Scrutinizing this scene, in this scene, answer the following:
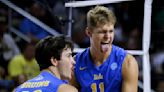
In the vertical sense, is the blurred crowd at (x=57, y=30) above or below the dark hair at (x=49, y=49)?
below

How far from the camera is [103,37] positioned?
15.2ft

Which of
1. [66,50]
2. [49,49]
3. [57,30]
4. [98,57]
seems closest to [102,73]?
[98,57]

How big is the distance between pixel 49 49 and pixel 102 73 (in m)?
1.15

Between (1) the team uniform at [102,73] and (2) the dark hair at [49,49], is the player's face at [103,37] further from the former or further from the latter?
(2) the dark hair at [49,49]

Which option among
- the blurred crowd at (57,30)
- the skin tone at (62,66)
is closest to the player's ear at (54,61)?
the skin tone at (62,66)

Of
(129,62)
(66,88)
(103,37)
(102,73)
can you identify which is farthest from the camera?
(102,73)

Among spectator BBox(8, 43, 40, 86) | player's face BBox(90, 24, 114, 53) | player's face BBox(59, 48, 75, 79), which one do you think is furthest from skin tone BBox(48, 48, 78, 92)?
spectator BBox(8, 43, 40, 86)

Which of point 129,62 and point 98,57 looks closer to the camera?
point 129,62

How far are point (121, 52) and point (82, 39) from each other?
382 cm

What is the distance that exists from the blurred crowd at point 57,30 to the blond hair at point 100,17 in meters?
3.01

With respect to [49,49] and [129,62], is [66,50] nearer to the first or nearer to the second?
[49,49]

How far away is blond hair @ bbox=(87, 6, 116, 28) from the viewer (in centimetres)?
465

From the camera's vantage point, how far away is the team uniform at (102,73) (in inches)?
189

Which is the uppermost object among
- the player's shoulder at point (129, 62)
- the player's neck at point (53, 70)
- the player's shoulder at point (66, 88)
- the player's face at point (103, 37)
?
the player's face at point (103, 37)
